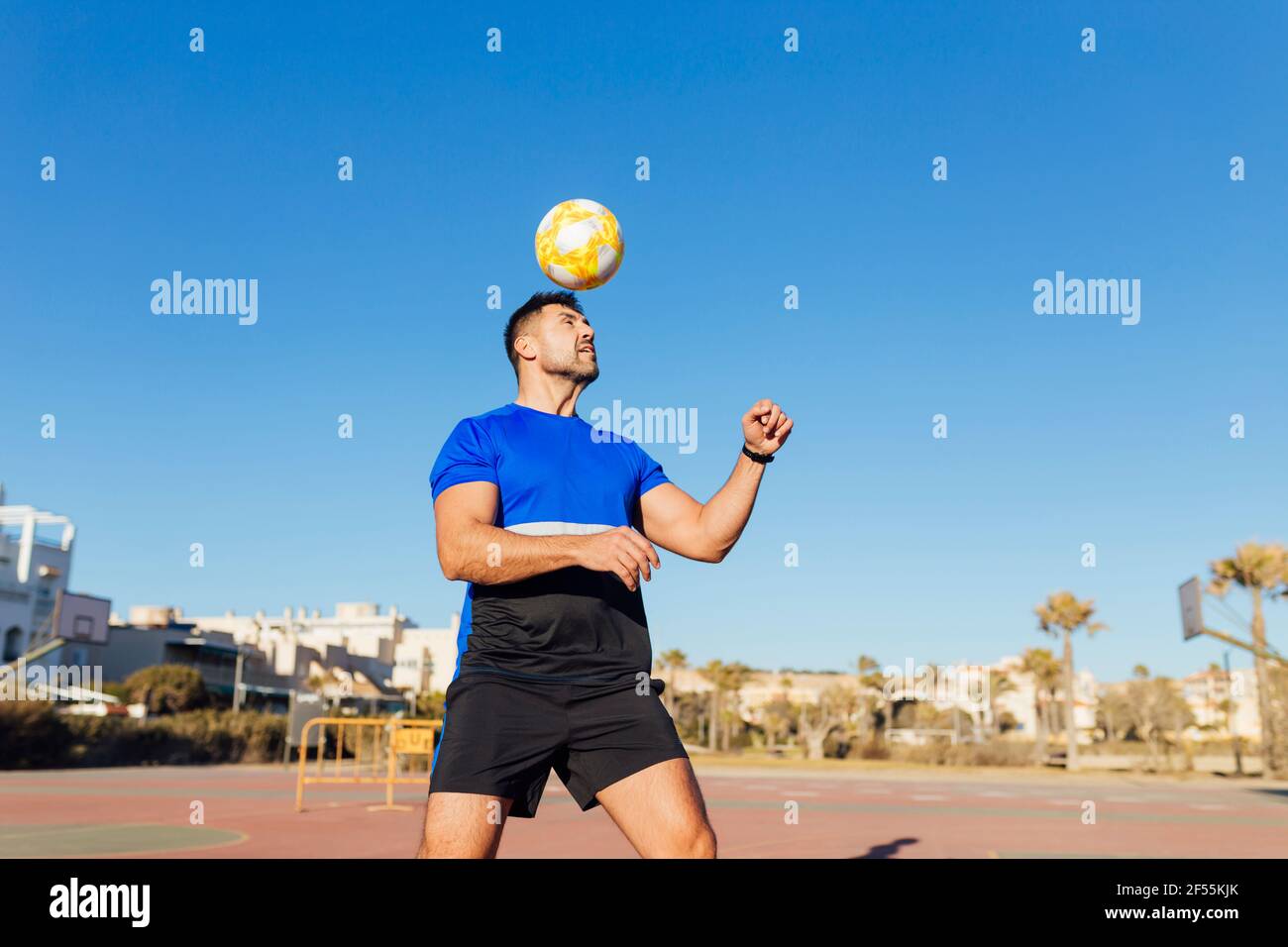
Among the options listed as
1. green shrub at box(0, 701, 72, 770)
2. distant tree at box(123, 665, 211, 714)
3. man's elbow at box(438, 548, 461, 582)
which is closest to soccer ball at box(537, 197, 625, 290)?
man's elbow at box(438, 548, 461, 582)

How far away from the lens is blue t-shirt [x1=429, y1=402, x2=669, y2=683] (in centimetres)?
314

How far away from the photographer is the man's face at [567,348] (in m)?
3.59

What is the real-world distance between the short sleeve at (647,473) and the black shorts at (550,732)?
797 millimetres

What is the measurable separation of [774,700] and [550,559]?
78783 millimetres

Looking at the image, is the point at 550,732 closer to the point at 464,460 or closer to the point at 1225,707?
the point at 464,460

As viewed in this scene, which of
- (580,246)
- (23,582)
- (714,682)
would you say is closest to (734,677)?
(714,682)

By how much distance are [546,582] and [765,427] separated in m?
0.88

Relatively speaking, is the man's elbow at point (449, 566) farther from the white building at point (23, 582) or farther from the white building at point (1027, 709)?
the white building at point (1027, 709)

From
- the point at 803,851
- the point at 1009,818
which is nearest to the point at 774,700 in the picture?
the point at 1009,818

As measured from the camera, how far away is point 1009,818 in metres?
14.7

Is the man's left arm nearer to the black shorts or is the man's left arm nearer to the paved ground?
the black shorts

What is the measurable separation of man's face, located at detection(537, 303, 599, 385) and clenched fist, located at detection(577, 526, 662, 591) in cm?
92

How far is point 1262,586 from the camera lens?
131ft
